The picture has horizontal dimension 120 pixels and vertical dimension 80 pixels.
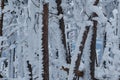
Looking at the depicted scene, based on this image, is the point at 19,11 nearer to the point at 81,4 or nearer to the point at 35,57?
the point at 35,57

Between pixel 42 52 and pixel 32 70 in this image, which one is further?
pixel 32 70

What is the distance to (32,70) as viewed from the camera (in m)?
3.40

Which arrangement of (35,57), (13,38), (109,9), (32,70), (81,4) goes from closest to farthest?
(81,4) → (35,57) → (32,70) → (13,38) → (109,9)

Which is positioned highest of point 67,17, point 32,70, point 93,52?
point 67,17

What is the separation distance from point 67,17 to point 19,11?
1690 mm

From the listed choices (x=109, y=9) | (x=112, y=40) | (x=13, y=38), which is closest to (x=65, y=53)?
(x=112, y=40)

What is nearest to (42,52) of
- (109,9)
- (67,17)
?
(67,17)

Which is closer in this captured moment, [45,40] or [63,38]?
[45,40]

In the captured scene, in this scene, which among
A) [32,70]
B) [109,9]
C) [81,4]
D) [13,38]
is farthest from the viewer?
[109,9]

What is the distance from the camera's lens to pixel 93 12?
2531 millimetres

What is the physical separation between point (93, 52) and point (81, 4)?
455 mm

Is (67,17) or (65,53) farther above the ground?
(67,17)

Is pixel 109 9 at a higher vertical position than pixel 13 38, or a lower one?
higher

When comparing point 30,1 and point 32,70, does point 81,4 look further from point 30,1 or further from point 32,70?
point 32,70
